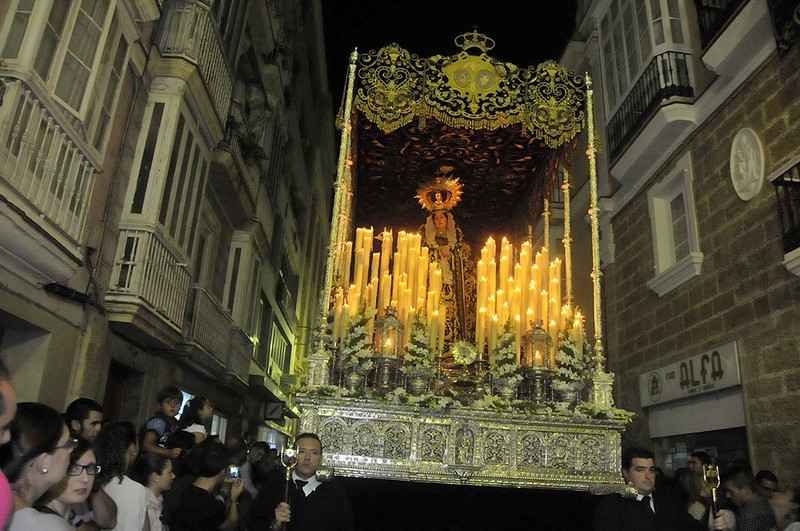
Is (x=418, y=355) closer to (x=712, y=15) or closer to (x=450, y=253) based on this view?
(x=450, y=253)

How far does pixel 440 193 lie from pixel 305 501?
632cm

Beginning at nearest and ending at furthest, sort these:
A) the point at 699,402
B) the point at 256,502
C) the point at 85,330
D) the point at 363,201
Result: the point at 256,502, the point at 85,330, the point at 699,402, the point at 363,201

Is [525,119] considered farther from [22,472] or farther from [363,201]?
[22,472]

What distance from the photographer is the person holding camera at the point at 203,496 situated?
3410mm

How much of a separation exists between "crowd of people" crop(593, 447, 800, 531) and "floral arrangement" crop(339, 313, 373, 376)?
2498mm

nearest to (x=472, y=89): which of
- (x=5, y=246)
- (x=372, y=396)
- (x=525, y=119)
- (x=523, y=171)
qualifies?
(x=525, y=119)

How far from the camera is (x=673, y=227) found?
29.5 feet

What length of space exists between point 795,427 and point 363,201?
6360mm

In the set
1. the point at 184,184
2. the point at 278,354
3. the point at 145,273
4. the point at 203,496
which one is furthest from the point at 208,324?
the point at 278,354

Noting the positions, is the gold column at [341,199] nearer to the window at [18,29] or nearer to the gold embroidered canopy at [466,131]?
the gold embroidered canopy at [466,131]

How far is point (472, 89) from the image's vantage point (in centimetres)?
796

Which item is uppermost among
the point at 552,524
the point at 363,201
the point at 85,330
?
the point at 363,201

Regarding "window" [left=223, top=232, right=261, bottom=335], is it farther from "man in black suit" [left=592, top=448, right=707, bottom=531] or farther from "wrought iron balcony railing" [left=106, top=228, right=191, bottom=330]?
"man in black suit" [left=592, top=448, right=707, bottom=531]

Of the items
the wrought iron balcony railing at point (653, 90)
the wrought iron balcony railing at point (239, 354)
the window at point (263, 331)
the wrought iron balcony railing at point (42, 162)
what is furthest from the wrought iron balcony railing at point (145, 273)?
the wrought iron balcony railing at point (653, 90)
